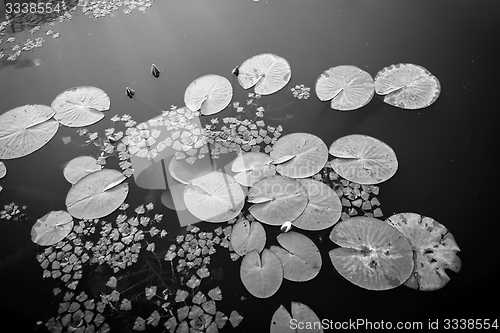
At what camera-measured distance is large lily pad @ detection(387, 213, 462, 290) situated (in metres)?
2.12

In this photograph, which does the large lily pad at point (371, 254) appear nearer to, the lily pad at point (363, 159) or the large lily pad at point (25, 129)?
the lily pad at point (363, 159)

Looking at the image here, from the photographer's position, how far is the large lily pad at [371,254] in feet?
6.98

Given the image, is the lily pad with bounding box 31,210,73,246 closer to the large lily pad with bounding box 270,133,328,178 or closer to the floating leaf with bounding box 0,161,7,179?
the floating leaf with bounding box 0,161,7,179

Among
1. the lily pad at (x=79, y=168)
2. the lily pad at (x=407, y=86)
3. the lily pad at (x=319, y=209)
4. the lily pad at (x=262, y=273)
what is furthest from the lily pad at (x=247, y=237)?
the lily pad at (x=407, y=86)

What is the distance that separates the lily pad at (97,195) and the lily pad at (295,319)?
130 centimetres

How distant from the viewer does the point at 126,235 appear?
7.88ft

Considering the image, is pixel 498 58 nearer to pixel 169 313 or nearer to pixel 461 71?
pixel 461 71

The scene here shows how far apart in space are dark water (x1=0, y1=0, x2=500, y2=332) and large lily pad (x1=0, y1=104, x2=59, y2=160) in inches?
3.4

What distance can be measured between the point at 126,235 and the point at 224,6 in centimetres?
258

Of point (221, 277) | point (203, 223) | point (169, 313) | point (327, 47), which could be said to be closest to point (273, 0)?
point (327, 47)

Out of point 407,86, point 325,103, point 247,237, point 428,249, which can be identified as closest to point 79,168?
point 247,237

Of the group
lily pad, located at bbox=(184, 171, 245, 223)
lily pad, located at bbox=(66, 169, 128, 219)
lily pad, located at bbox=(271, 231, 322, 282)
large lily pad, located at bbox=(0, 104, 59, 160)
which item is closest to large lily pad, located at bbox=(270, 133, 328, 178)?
lily pad, located at bbox=(184, 171, 245, 223)

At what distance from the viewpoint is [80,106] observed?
3084mm

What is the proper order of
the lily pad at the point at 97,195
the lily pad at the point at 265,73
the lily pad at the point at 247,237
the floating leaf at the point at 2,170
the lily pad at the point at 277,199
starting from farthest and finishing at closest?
the lily pad at the point at 265,73 < the floating leaf at the point at 2,170 < the lily pad at the point at 97,195 < the lily pad at the point at 277,199 < the lily pad at the point at 247,237
